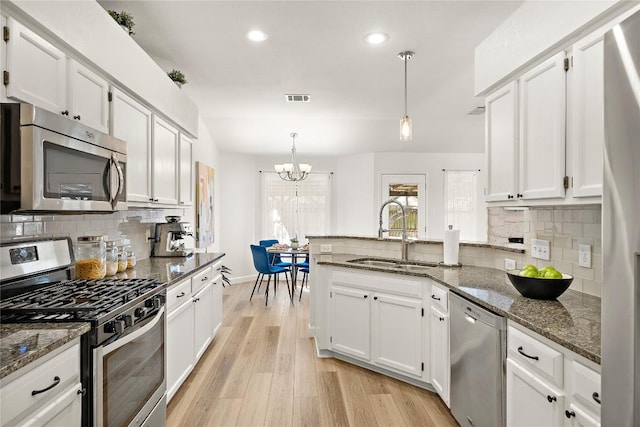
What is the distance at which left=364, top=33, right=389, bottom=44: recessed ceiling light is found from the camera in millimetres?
2900

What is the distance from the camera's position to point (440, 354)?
2498mm

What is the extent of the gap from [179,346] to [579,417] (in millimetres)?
2321

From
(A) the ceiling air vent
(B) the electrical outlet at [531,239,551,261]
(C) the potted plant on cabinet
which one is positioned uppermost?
(A) the ceiling air vent

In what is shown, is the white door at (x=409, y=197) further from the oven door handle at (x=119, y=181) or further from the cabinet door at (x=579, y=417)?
the cabinet door at (x=579, y=417)

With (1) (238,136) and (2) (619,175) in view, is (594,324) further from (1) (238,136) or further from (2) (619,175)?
(1) (238,136)

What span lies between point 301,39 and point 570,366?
9.04 ft

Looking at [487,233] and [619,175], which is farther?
[487,233]

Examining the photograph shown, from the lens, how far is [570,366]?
1.33 meters

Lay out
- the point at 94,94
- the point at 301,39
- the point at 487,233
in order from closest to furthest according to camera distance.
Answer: the point at 94,94 → the point at 301,39 → the point at 487,233

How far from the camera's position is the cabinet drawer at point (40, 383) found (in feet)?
3.51

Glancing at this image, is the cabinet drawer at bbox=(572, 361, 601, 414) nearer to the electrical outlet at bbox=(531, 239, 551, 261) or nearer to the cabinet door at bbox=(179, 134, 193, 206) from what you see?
the electrical outlet at bbox=(531, 239, 551, 261)

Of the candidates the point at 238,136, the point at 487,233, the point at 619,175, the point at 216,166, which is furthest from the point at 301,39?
the point at 487,233

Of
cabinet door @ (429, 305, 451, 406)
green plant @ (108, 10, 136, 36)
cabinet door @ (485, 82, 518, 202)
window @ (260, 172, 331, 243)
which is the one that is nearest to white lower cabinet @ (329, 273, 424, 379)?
cabinet door @ (429, 305, 451, 406)

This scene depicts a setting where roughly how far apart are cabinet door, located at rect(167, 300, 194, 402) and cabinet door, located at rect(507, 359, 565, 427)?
1.97 meters
